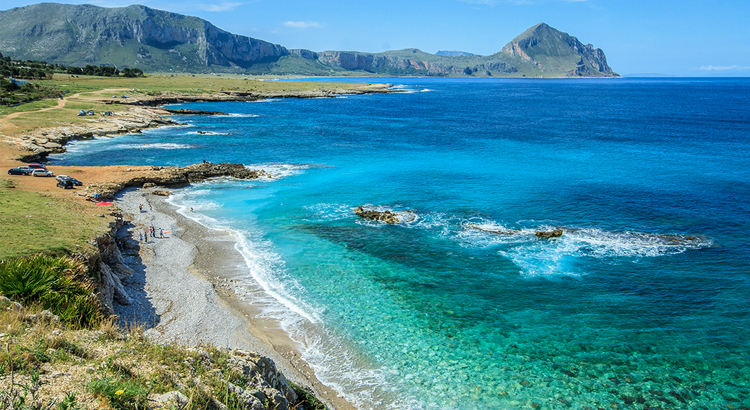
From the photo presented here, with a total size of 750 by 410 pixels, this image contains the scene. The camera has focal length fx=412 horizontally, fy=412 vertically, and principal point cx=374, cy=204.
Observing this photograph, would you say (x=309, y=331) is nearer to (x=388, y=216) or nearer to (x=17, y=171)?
(x=388, y=216)

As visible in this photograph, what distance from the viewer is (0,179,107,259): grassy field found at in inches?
837

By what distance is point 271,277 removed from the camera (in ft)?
94.8

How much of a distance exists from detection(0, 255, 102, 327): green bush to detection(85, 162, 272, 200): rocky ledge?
29667 mm

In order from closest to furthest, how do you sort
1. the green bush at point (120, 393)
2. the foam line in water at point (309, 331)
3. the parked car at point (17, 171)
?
the green bush at point (120, 393), the foam line in water at point (309, 331), the parked car at point (17, 171)

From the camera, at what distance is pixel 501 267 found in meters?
30.0

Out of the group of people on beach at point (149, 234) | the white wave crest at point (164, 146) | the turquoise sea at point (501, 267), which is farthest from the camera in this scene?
the white wave crest at point (164, 146)

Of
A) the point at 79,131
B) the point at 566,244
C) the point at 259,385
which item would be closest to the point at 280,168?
the point at 566,244

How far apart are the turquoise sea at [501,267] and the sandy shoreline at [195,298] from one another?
112cm

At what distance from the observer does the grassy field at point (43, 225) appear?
21.3 m

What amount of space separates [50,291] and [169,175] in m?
39.7

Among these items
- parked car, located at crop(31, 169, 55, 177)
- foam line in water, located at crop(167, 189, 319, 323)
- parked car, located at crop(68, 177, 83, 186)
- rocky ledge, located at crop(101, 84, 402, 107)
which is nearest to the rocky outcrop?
foam line in water, located at crop(167, 189, 319, 323)

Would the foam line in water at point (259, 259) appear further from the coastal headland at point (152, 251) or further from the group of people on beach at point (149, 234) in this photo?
the group of people on beach at point (149, 234)

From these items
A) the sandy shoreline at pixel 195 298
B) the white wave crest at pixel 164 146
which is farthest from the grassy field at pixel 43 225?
the white wave crest at pixel 164 146

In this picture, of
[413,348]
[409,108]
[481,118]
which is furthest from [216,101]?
[413,348]
